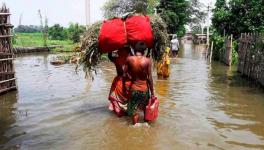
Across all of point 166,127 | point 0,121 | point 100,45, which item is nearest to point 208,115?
point 166,127

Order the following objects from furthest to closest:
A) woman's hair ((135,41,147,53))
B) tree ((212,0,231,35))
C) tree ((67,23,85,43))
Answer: tree ((67,23,85,43)) → tree ((212,0,231,35)) → woman's hair ((135,41,147,53))

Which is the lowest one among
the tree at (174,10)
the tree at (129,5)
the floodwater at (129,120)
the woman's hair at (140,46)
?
the floodwater at (129,120)

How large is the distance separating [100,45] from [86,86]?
16.4ft

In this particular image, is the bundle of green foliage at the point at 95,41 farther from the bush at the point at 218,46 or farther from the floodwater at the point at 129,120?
the bush at the point at 218,46

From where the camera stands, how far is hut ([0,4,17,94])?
1095cm

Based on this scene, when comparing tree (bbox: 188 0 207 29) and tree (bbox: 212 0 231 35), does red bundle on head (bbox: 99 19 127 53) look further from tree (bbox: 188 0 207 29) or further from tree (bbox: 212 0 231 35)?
tree (bbox: 188 0 207 29)

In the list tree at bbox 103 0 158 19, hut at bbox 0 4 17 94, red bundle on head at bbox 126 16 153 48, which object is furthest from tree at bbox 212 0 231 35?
tree at bbox 103 0 158 19

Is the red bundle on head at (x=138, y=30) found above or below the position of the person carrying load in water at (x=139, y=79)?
above

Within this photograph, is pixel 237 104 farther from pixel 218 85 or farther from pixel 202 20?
pixel 202 20

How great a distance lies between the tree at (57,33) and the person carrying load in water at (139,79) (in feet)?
153

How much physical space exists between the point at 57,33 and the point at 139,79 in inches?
1877

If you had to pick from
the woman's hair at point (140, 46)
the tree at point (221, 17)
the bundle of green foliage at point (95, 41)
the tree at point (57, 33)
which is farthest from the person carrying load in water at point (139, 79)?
the tree at point (57, 33)

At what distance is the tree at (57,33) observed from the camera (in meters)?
53.2

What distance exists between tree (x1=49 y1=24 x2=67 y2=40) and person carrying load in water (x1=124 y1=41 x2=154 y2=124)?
46759 millimetres
